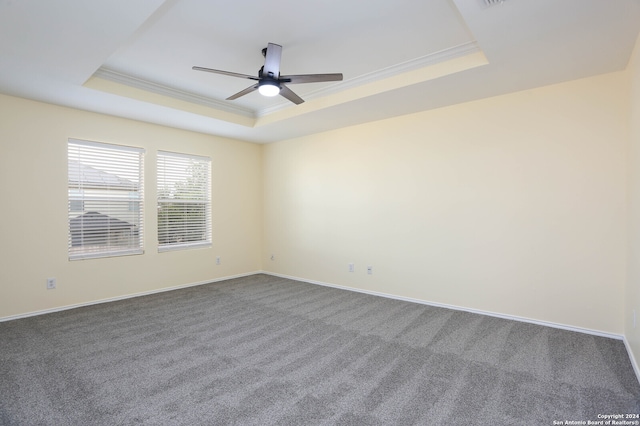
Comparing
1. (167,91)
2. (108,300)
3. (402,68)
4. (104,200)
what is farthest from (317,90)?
(108,300)

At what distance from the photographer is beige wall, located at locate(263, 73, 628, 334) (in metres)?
3.04

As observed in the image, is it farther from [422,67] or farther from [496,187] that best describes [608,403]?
[422,67]

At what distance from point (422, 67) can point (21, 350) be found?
15.0ft

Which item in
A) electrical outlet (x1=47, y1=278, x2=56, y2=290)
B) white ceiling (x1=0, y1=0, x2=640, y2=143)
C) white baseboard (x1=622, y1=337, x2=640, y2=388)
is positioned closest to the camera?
white ceiling (x1=0, y1=0, x2=640, y2=143)

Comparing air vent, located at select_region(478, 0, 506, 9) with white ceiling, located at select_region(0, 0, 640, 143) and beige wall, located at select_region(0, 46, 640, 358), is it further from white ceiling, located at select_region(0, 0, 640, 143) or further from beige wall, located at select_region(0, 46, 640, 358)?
beige wall, located at select_region(0, 46, 640, 358)

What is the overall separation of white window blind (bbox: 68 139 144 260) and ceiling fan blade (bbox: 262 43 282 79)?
290cm

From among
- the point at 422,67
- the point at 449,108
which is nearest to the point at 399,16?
the point at 422,67

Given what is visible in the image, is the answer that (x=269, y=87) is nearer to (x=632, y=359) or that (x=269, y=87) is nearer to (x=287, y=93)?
(x=287, y=93)

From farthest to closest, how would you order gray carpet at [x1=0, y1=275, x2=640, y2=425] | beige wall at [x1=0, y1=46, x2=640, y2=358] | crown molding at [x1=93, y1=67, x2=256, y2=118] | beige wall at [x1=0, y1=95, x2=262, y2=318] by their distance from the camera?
beige wall at [x1=0, y1=95, x2=262, y2=318], crown molding at [x1=93, y1=67, x2=256, y2=118], beige wall at [x1=0, y1=46, x2=640, y2=358], gray carpet at [x1=0, y1=275, x2=640, y2=425]

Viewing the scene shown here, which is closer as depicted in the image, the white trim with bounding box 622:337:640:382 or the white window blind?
the white trim with bounding box 622:337:640:382

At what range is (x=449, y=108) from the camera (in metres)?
3.92

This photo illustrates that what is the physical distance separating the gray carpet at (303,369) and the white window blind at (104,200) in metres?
0.93

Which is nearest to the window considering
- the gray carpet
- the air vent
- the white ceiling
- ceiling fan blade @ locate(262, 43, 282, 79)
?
the white ceiling

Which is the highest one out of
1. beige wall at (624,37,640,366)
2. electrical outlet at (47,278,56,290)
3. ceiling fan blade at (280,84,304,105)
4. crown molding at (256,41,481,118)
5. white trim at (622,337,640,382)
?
crown molding at (256,41,481,118)
